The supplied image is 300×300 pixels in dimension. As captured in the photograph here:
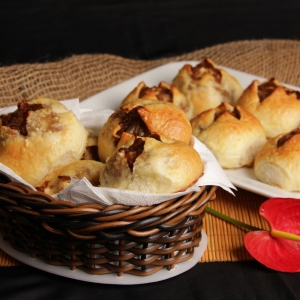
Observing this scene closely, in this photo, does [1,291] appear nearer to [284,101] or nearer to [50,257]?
[50,257]

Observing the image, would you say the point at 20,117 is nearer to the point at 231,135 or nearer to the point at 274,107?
the point at 231,135

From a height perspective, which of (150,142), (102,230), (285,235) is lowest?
(285,235)

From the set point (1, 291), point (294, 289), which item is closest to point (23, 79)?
point (1, 291)

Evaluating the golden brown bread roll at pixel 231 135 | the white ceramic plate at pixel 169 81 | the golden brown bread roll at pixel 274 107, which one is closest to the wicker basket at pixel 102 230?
the white ceramic plate at pixel 169 81

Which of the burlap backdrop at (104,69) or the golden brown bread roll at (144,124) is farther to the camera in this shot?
the burlap backdrop at (104,69)

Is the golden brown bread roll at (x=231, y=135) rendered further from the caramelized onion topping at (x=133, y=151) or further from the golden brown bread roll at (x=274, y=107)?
the caramelized onion topping at (x=133, y=151)

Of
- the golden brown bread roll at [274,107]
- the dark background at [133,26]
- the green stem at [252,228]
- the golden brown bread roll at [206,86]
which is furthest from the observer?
the dark background at [133,26]

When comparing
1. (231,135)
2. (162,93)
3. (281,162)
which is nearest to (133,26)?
(162,93)
